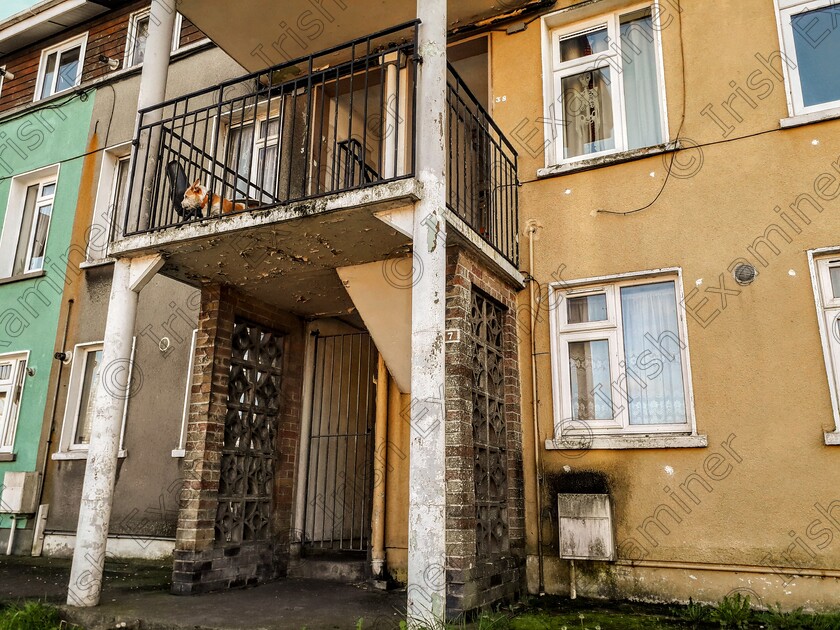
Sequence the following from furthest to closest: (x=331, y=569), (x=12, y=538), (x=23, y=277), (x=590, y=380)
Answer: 1. (x=23, y=277)
2. (x=12, y=538)
3. (x=331, y=569)
4. (x=590, y=380)

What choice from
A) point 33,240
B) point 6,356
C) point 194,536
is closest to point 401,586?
point 194,536

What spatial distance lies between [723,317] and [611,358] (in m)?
1.03

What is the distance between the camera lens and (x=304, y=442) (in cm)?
748

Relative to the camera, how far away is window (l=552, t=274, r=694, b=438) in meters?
5.84

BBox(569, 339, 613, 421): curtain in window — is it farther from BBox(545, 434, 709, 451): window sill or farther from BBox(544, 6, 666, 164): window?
BBox(544, 6, 666, 164): window

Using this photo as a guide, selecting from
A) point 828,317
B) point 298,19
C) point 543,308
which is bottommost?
point 828,317

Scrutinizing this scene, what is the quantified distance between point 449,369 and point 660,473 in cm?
205

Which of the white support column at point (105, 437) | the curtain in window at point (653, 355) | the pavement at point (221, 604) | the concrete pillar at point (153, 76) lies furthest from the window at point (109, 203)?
the curtain in window at point (653, 355)

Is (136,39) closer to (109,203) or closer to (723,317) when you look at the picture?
(109,203)

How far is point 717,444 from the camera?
17.9 ft

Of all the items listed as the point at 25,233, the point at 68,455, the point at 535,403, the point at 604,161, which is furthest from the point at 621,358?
the point at 25,233

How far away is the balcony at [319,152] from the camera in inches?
206

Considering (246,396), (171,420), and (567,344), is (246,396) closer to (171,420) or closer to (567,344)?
(171,420)

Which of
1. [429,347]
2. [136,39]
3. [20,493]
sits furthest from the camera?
[136,39]
